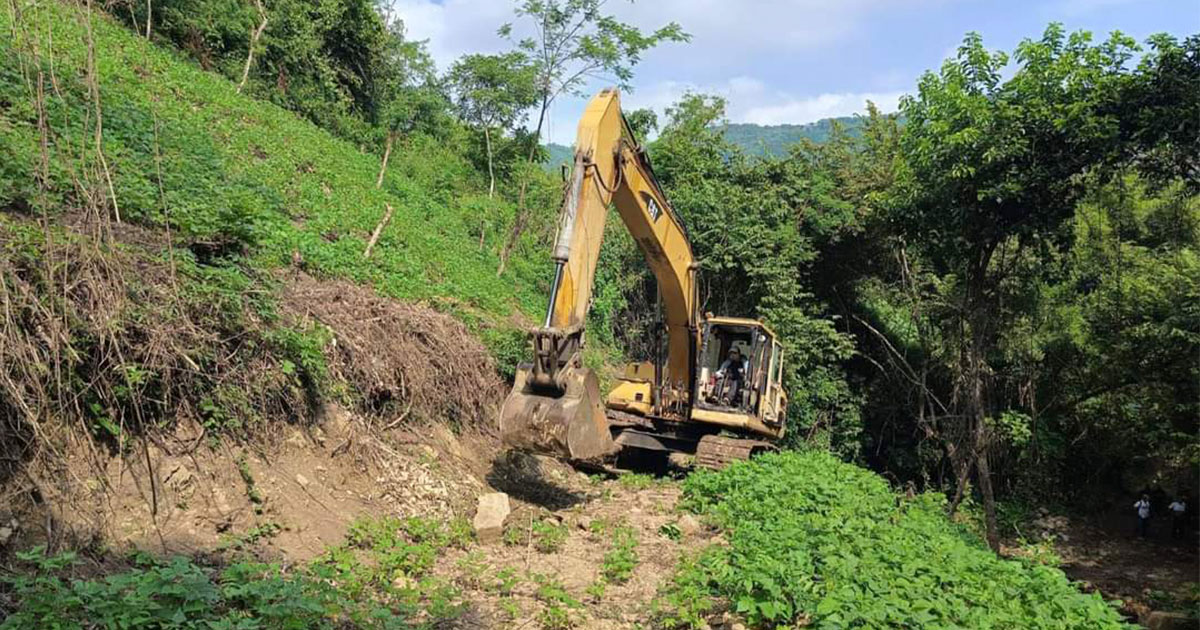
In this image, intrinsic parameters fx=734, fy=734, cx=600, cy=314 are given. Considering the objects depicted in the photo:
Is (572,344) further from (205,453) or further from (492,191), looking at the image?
(492,191)

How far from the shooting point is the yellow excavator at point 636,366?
6281mm

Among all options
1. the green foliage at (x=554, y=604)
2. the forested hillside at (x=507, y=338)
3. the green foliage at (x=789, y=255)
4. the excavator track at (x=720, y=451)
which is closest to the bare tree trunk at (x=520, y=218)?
the forested hillside at (x=507, y=338)

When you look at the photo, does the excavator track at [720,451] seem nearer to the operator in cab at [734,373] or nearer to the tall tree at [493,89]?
the operator in cab at [734,373]

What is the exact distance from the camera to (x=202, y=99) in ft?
47.0

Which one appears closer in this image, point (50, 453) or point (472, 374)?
point (50, 453)

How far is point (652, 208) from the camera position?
875 centimetres

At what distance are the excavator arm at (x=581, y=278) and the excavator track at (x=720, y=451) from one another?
8.66 feet

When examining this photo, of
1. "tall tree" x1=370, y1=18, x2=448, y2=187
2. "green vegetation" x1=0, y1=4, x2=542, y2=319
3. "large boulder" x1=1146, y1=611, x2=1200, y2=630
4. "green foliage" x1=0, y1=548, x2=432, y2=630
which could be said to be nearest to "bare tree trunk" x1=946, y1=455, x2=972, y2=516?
"large boulder" x1=1146, y1=611, x2=1200, y2=630

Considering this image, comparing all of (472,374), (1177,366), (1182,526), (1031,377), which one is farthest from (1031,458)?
(472,374)

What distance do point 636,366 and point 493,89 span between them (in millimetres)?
11940

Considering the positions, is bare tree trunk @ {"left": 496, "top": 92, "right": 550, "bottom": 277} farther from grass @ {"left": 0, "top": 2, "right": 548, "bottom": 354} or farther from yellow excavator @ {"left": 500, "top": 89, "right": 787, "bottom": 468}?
yellow excavator @ {"left": 500, "top": 89, "right": 787, "bottom": 468}

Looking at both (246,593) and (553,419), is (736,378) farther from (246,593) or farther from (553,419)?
(246,593)

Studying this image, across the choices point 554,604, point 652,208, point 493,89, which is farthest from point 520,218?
point 554,604

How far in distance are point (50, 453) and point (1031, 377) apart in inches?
657
